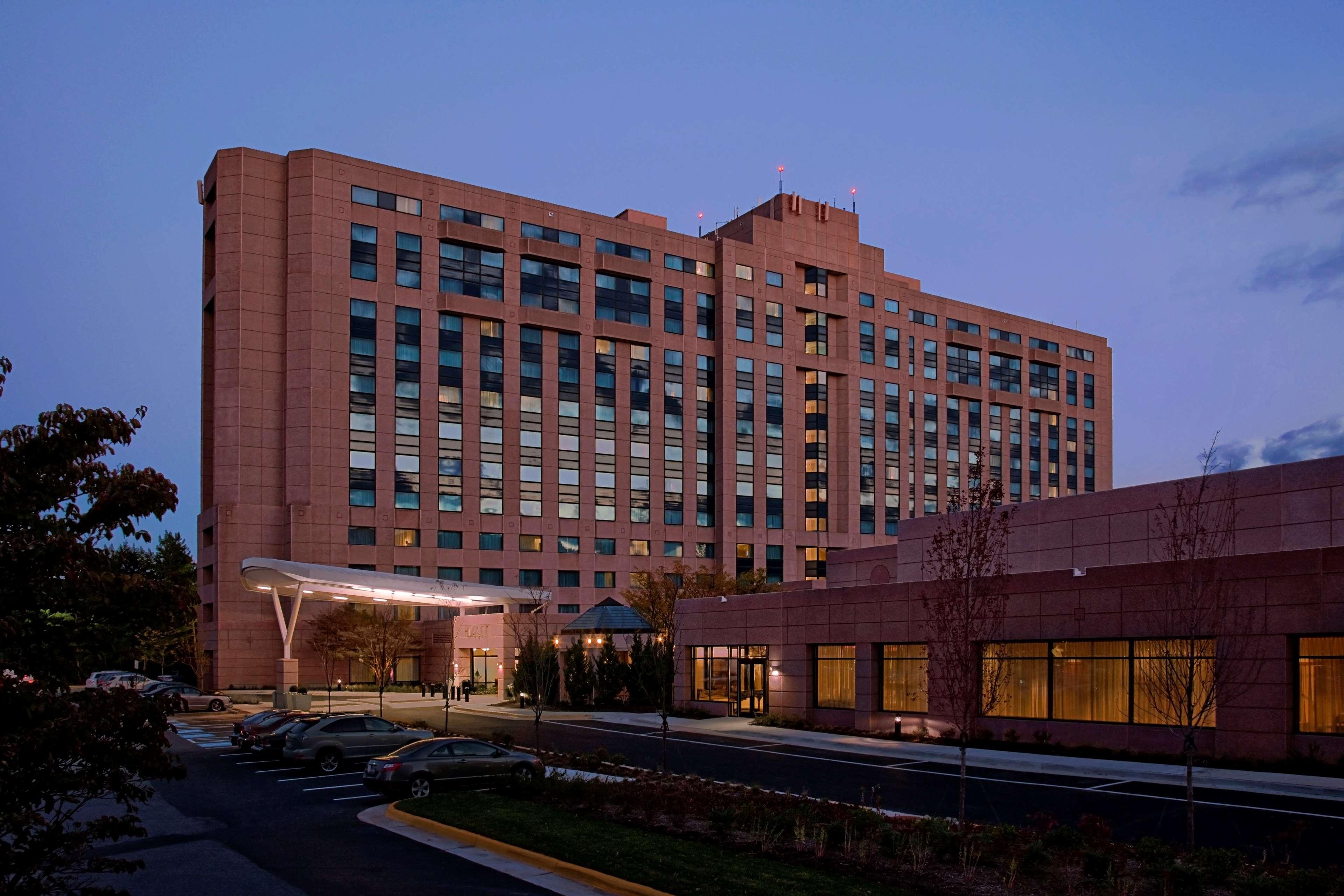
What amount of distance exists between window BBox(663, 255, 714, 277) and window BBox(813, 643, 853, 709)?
6380 centimetres

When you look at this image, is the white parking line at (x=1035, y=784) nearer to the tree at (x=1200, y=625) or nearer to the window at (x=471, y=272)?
the tree at (x=1200, y=625)

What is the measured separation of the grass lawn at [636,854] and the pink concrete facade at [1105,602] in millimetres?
16575

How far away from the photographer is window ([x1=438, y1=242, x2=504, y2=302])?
90.1 m

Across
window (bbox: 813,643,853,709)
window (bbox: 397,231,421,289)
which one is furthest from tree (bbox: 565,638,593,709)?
window (bbox: 397,231,421,289)

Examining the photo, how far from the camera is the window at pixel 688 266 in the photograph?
333ft

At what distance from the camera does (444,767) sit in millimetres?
23641

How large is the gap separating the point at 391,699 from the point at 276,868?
2156 inches

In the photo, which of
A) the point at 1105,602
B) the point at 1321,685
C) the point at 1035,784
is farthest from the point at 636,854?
the point at 1105,602

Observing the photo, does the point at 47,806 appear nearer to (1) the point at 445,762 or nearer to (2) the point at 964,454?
(1) the point at 445,762

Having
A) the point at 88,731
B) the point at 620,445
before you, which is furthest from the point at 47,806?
the point at 620,445

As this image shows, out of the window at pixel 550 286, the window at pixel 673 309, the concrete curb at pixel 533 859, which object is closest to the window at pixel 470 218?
the window at pixel 550 286

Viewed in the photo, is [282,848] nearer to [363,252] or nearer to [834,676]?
[834,676]

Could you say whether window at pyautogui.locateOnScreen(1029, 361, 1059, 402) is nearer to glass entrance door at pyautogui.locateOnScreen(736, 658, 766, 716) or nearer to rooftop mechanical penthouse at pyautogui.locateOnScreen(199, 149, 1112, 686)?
rooftop mechanical penthouse at pyautogui.locateOnScreen(199, 149, 1112, 686)

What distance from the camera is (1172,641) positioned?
26.1 meters
